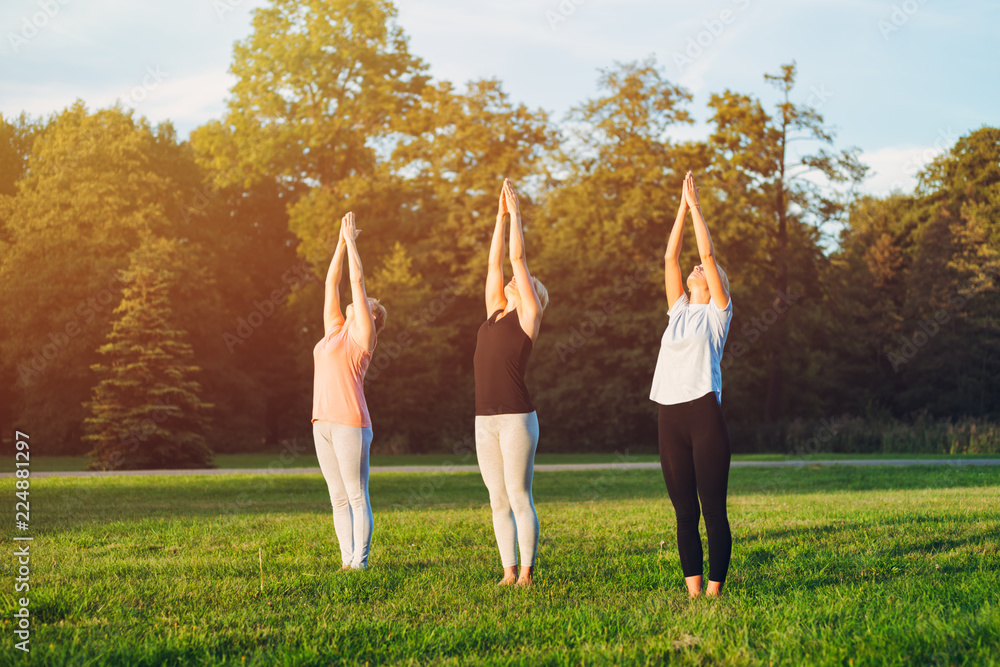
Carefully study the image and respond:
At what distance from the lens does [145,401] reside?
2175 cm

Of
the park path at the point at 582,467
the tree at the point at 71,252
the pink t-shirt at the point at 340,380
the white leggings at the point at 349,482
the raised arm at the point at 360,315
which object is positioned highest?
the tree at the point at 71,252

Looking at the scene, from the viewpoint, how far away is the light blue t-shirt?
5031 mm

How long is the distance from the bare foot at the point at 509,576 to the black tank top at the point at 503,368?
1023mm

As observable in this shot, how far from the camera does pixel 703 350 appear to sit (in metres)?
5.09

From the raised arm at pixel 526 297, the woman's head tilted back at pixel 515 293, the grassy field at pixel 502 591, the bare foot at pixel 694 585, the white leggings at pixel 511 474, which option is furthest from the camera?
the woman's head tilted back at pixel 515 293

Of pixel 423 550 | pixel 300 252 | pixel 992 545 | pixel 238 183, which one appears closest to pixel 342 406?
pixel 423 550

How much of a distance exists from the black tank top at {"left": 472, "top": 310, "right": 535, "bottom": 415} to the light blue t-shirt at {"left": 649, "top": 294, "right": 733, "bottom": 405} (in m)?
0.85

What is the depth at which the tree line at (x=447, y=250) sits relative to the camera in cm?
2983

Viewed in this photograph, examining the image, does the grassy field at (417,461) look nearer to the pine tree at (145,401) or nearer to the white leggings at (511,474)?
the pine tree at (145,401)

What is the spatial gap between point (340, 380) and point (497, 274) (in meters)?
1.34

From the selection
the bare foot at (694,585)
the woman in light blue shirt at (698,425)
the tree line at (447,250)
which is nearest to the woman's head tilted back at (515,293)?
the woman in light blue shirt at (698,425)

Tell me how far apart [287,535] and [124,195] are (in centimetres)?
2620

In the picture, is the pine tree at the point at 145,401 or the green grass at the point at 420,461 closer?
the green grass at the point at 420,461

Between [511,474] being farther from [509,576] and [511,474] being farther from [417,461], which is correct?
[417,461]
